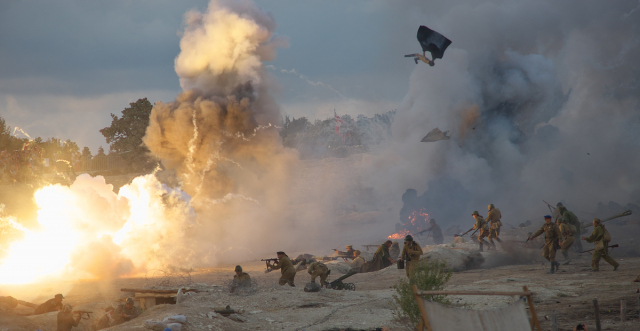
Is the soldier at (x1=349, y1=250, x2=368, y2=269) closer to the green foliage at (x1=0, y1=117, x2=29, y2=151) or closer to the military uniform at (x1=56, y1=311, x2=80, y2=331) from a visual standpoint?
the military uniform at (x1=56, y1=311, x2=80, y2=331)

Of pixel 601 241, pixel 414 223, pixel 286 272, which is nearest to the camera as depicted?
pixel 601 241

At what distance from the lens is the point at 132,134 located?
3672 centimetres

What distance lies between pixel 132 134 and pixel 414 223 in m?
23.2

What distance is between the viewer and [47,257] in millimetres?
18250

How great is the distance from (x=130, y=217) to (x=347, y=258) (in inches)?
395

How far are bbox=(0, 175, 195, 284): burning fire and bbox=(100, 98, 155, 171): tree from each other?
15524mm

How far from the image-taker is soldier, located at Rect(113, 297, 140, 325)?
10.3 m

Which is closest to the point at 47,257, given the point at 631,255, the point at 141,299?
the point at 141,299

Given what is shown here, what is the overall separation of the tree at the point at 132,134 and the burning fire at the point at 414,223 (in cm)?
1997

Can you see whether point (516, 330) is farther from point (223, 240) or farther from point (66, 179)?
point (66, 179)

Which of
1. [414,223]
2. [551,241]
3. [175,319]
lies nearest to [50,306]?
[175,319]

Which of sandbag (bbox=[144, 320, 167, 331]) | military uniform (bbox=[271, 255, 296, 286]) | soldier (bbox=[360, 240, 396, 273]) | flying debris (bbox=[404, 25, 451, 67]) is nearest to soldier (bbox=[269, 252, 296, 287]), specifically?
military uniform (bbox=[271, 255, 296, 286])

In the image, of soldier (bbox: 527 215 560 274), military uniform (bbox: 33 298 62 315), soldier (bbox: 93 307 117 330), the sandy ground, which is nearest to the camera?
the sandy ground

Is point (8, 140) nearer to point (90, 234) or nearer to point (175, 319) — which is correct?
point (90, 234)
